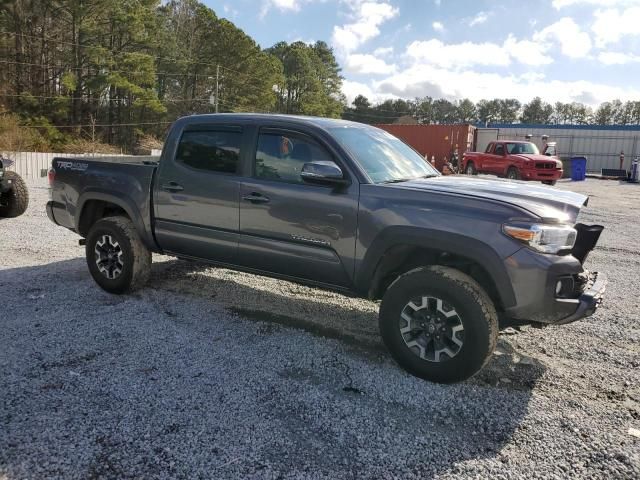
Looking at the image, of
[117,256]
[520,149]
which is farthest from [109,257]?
[520,149]

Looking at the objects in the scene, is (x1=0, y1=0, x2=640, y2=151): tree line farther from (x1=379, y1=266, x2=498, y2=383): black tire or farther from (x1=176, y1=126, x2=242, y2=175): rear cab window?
(x1=379, y1=266, x2=498, y2=383): black tire

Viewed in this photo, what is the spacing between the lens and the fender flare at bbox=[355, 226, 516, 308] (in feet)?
10.7

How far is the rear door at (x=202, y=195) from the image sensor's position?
4473mm

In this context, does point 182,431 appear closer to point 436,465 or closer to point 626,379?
point 436,465

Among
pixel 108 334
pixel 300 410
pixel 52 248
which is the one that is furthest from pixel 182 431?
pixel 52 248

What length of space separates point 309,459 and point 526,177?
66.4 feet

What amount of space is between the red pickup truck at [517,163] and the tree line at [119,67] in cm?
2328

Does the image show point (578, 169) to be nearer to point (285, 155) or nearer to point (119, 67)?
point (285, 155)

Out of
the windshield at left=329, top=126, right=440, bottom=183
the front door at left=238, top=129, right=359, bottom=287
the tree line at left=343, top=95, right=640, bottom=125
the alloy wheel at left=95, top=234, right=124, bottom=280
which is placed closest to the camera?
the front door at left=238, top=129, right=359, bottom=287

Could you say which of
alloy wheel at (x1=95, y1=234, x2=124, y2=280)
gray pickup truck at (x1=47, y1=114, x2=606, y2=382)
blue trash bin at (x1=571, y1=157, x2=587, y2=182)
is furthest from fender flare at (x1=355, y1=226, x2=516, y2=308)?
blue trash bin at (x1=571, y1=157, x2=587, y2=182)

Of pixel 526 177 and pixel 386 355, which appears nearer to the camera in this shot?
pixel 386 355

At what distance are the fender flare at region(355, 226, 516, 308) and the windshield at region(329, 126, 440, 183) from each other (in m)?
0.54

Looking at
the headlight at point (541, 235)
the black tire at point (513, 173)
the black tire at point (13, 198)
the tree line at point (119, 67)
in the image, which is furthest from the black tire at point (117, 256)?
the tree line at point (119, 67)

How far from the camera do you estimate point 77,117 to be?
4006 centimetres
